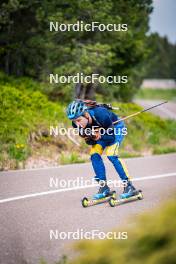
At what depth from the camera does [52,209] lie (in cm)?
748

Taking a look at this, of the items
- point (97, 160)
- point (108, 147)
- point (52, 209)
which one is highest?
point (108, 147)

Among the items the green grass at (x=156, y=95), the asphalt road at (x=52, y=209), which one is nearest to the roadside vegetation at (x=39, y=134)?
the asphalt road at (x=52, y=209)

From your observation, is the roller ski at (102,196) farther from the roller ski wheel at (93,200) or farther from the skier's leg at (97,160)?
the skier's leg at (97,160)

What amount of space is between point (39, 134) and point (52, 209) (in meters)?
6.55

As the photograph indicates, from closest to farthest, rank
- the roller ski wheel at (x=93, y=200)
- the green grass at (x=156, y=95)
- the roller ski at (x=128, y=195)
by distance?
the roller ski wheel at (x=93, y=200) → the roller ski at (x=128, y=195) → the green grass at (x=156, y=95)

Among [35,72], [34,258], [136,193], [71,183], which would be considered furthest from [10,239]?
[35,72]

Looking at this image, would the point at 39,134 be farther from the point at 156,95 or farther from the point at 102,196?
the point at 156,95

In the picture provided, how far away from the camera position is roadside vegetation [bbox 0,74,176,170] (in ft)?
40.7

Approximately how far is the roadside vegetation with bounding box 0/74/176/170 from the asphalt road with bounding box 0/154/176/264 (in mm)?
1451

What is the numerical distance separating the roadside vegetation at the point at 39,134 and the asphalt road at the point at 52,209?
145 centimetres

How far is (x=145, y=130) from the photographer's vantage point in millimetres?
17734

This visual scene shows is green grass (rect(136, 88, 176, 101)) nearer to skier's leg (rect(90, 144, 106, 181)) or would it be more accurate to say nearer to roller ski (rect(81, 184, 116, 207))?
roller ski (rect(81, 184, 116, 207))

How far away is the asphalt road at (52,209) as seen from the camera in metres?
5.56

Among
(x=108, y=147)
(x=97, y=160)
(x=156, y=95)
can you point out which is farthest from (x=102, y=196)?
(x=156, y=95)
